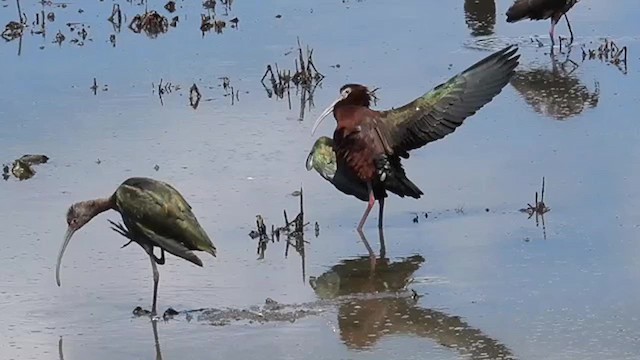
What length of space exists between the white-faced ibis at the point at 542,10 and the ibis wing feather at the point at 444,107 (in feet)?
16.5

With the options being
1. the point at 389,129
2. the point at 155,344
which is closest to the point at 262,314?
the point at 155,344

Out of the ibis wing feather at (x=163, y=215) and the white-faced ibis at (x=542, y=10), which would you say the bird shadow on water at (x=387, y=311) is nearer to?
the ibis wing feather at (x=163, y=215)

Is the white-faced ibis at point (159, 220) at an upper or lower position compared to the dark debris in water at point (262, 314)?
upper

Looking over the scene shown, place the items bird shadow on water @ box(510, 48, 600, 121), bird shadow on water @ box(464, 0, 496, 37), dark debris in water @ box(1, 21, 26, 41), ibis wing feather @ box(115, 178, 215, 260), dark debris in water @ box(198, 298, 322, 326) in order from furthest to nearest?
dark debris in water @ box(1, 21, 26, 41)
bird shadow on water @ box(464, 0, 496, 37)
bird shadow on water @ box(510, 48, 600, 121)
ibis wing feather @ box(115, 178, 215, 260)
dark debris in water @ box(198, 298, 322, 326)

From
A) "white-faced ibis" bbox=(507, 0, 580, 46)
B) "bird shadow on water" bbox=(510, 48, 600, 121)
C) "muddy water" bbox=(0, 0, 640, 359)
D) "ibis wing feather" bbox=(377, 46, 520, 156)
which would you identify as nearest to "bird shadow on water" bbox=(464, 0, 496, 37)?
"muddy water" bbox=(0, 0, 640, 359)

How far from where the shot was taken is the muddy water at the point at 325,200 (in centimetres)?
748

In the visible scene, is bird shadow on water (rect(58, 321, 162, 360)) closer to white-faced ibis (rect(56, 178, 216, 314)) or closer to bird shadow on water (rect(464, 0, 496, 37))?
white-faced ibis (rect(56, 178, 216, 314))

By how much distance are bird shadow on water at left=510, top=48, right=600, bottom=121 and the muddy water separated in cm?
4

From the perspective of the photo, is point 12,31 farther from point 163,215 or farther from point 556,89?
point 163,215

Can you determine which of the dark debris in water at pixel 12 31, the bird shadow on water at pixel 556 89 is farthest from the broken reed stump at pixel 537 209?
the dark debris in water at pixel 12 31

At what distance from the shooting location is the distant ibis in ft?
31.1

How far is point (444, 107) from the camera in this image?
31.7ft

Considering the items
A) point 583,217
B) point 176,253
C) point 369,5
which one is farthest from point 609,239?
point 369,5

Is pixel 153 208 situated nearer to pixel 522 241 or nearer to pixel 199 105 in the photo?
pixel 522 241
